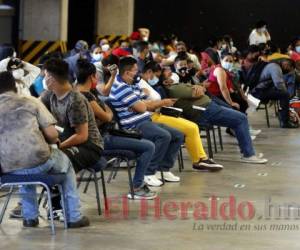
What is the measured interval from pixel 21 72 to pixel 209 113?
2614 millimetres

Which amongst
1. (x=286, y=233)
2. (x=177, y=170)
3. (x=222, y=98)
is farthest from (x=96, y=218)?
(x=222, y=98)

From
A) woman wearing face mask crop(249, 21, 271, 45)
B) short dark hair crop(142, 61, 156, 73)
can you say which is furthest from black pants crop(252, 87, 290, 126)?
woman wearing face mask crop(249, 21, 271, 45)

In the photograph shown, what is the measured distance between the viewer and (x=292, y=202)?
8.38 metres

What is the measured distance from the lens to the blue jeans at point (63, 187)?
6734 millimetres

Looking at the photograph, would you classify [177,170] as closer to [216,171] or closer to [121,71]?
[216,171]

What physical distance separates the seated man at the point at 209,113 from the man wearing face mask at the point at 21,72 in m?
1.70

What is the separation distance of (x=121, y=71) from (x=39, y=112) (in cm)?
202

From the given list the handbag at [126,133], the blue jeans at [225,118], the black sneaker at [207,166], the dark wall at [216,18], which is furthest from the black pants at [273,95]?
the dark wall at [216,18]

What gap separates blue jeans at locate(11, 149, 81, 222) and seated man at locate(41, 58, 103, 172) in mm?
272

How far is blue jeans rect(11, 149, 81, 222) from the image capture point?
22.1 ft

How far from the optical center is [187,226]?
23.7 feet

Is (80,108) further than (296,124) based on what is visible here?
No

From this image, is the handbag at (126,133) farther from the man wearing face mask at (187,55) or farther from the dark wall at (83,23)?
the dark wall at (83,23)

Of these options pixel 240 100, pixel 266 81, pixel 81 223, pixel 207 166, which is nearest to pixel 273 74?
pixel 266 81
